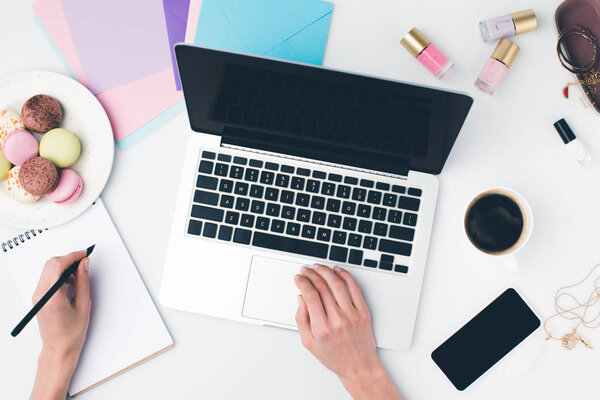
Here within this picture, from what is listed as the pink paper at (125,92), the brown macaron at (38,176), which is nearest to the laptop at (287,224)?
the pink paper at (125,92)

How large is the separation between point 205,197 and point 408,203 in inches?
14.5

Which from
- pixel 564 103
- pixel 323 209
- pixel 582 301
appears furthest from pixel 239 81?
pixel 582 301

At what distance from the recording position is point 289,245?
771 mm

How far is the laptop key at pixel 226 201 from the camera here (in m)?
0.77

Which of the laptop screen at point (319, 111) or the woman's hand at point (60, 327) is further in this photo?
the woman's hand at point (60, 327)

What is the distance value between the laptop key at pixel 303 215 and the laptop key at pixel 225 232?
0.41 feet

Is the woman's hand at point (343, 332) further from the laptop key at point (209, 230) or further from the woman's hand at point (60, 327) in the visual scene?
the woman's hand at point (60, 327)

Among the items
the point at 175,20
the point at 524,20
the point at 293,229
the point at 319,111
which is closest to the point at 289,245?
the point at 293,229

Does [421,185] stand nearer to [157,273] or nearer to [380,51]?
[380,51]

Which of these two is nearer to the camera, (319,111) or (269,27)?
(319,111)

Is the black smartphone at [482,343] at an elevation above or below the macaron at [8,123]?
below

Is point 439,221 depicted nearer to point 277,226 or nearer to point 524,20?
point 277,226

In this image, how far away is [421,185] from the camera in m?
0.79

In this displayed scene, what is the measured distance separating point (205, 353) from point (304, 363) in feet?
0.61
